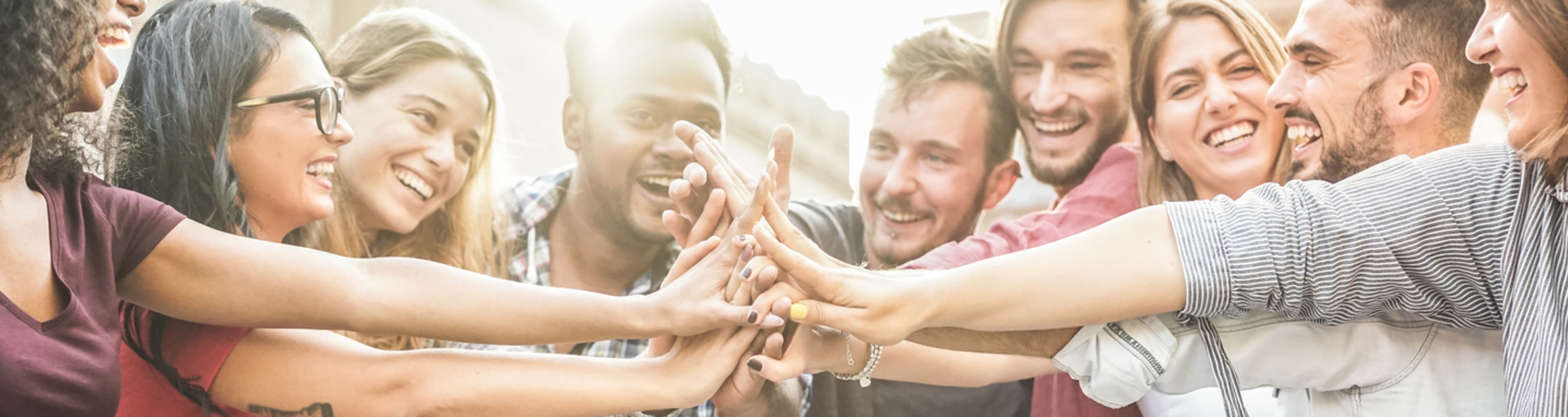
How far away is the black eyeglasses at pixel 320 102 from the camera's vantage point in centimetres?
187

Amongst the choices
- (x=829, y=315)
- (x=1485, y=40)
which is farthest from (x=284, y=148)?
(x=1485, y=40)

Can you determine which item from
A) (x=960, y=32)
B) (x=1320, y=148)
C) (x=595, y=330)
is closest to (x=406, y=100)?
(x=595, y=330)

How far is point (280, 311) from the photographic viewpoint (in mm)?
1479

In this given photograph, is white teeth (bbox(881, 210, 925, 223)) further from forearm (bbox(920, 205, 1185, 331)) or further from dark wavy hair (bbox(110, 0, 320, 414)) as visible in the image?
dark wavy hair (bbox(110, 0, 320, 414))

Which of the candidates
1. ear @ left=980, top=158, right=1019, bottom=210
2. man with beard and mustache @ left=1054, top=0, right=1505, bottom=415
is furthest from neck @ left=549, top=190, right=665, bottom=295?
man with beard and mustache @ left=1054, top=0, right=1505, bottom=415

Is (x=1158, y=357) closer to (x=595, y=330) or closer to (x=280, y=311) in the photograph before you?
(x=595, y=330)

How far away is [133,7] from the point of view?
1.62 meters

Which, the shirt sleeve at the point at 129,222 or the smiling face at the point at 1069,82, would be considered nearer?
the shirt sleeve at the point at 129,222

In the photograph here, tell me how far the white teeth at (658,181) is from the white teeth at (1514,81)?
53.6 inches

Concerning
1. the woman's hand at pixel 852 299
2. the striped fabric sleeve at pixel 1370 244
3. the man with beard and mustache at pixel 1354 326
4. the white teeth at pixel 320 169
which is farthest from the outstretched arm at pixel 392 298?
the striped fabric sleeve at pixel 1370 244

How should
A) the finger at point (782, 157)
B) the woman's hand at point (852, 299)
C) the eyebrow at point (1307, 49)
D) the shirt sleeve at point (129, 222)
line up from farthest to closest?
the finger at point (782, 157) → the eyebrow at point (1307, 49) → the woman's hand at point (852, 299) → the shirt sleeve at point (129, 222)

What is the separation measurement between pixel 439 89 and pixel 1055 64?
47.6 inches

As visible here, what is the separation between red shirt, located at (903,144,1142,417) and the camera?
193cm

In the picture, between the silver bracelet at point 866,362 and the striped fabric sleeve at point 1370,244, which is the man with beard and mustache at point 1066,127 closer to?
the silver bracelet at point 866,362
